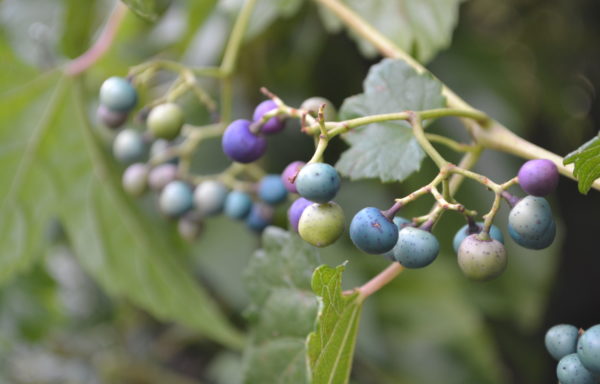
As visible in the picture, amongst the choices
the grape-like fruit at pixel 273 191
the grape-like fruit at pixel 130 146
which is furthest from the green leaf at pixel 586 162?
the grape-like fruit at pixel 130 146

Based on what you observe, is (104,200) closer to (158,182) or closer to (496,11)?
(158,182)

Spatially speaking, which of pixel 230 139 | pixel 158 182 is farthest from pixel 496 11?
pixel 230 139

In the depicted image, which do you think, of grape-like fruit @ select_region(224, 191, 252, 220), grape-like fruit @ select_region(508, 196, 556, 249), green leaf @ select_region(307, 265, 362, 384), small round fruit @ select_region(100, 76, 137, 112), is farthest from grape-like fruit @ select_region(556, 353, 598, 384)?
small round fruit @ select_region(100, 76, 137, 112)

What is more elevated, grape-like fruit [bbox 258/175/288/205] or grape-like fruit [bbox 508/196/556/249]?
grape-like fruit [bbox 258/175/288/205]

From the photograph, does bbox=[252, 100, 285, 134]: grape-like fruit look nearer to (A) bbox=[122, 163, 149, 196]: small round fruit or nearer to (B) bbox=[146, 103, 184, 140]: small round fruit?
(B) bbox=[146, 103, 184, 140]: small round fruit

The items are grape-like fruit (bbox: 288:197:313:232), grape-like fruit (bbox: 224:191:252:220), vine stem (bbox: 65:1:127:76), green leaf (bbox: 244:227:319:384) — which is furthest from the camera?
vine stem (bbox: 65:1:127:76)

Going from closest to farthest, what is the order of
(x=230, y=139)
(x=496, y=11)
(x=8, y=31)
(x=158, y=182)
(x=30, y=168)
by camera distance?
(x=230, y=139), (x=158, y=182), (x=30, y=168), (x=8, y=31), (x=496, y=11)

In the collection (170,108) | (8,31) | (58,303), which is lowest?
(170,108)
